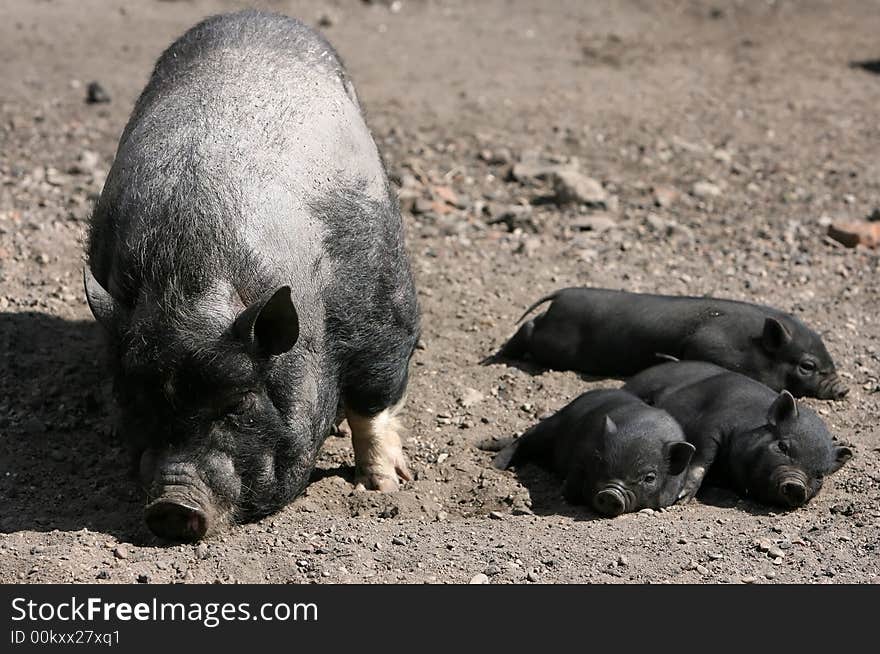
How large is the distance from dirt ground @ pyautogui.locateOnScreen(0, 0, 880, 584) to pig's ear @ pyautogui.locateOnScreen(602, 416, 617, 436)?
37 cm

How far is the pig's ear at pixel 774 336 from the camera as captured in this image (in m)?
6.54

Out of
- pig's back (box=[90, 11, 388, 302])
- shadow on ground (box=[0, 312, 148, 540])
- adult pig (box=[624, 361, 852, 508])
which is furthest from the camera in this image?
adult pig (box=[624, 361, 852, 508])

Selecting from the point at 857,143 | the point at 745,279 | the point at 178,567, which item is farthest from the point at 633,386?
the point at 857,143

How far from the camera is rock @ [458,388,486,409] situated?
6582mm

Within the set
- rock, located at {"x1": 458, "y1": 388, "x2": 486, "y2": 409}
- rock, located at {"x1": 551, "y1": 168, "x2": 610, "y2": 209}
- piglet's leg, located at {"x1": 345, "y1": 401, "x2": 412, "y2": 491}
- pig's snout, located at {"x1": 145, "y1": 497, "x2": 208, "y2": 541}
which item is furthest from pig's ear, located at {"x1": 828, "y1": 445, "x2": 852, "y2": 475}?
rock, located at {"x1": 551, "y1": 168, "x2": 610, "y2": 209}

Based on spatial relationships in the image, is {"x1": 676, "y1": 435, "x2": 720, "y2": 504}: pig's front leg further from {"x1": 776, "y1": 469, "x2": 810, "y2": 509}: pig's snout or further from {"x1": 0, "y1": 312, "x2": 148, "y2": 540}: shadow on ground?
{"x1": 0, "y1": 312, "x2": 148, "y2": 540}: shadow on ground

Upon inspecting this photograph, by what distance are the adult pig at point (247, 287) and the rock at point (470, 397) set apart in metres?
0.62

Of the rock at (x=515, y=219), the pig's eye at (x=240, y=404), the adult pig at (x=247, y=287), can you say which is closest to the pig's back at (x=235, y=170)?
the adult pig at (x=247, y=287)

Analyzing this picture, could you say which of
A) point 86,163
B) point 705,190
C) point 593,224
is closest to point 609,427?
point 593,224

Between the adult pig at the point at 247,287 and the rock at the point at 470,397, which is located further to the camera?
the rock at the point at 470,397

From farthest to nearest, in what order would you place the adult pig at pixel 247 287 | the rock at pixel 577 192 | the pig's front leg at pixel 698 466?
the rock at pixel 577 192, the pig's front leg at pixel 698 466, the adult pig at pixel 247 287

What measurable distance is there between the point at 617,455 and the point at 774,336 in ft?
4.93

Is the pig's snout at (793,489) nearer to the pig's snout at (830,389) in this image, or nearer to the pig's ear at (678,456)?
the pig's ear at (678,456)

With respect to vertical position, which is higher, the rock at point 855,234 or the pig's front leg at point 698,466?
the rock at point 855,234
